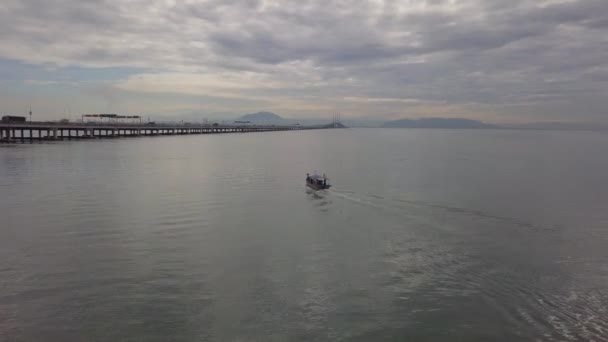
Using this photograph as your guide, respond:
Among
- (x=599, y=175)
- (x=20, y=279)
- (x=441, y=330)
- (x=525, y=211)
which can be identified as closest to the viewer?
(x=441, y=330)

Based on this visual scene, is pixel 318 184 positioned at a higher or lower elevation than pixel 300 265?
higher

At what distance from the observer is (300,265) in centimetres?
2070

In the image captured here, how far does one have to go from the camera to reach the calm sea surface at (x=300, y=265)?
14.9 metres

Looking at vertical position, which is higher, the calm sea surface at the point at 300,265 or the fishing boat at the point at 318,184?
the fishing boat at the point at 318,184

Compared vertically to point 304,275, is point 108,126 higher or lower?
higher

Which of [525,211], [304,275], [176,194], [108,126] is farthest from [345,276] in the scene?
[108,126]

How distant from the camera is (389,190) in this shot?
43469mm

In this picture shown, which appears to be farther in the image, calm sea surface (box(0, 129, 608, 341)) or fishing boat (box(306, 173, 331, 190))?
fishing boat (box(306, 173, 331, 190))

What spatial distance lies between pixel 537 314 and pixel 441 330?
4.10 metres

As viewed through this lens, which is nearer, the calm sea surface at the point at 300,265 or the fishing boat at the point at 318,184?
the calm sea surface at the point at 300,265

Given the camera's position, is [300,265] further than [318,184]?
No

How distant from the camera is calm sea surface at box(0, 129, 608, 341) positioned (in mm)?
14883

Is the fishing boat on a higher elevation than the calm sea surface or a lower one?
higher

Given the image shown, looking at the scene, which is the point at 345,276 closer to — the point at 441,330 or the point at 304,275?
the point at 304,275
